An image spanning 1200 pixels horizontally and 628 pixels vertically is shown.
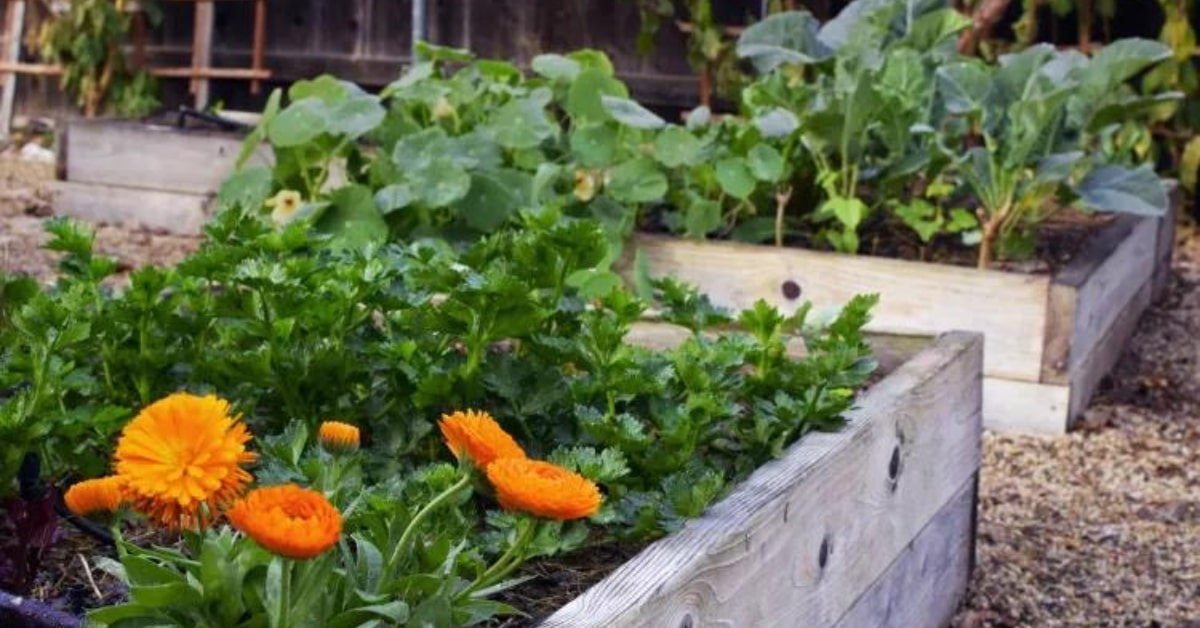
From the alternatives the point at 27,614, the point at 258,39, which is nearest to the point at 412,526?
the point at 27,614

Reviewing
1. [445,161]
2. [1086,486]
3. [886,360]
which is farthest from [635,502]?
[445,161]

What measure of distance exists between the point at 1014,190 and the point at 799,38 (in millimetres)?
703

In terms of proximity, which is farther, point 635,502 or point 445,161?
point 445,161

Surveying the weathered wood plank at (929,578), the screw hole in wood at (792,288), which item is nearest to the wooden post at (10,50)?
the screw hole in wood at (792,288)

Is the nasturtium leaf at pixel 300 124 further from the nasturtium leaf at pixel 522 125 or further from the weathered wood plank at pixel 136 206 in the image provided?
the weathered wood plank at pixel 136 206

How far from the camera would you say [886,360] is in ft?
8.07

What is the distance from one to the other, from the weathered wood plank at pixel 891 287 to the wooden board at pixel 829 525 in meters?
1.05

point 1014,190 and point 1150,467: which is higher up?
point 1014,190

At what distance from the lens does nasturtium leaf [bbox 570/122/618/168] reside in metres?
3.85

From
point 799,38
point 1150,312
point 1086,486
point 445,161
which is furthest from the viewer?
point 1150,312

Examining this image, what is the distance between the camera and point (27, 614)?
4.37 feet

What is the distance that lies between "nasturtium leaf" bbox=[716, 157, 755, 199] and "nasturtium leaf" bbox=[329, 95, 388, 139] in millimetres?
763

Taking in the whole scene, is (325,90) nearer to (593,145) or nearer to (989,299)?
(593,145)

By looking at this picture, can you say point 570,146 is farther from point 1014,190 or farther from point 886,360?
point 886,360
